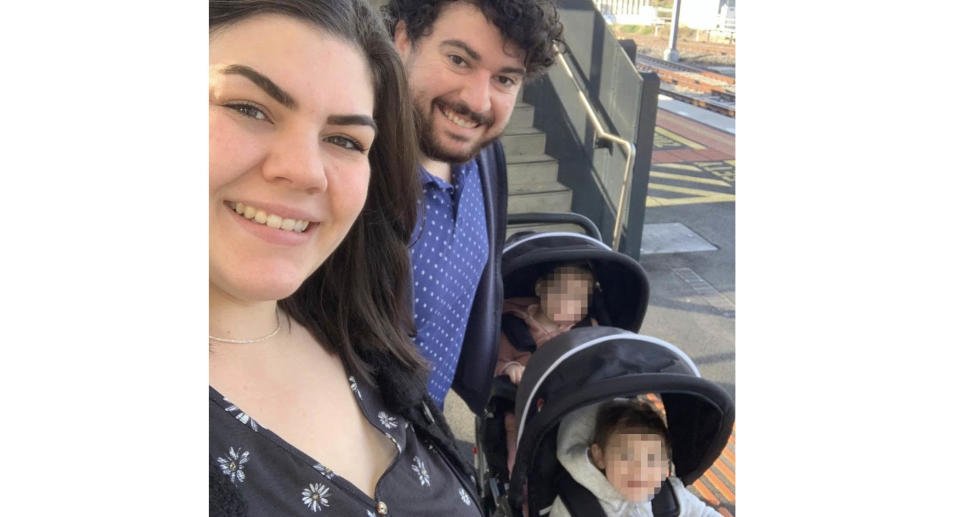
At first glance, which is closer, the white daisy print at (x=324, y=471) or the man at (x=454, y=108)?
the white daisy print at (x=324, y=471)

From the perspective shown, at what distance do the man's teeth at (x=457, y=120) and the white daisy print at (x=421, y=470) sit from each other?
2.18 ft

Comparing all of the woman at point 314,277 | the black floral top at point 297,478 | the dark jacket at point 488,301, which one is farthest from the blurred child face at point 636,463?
the black floral top at point 297,478

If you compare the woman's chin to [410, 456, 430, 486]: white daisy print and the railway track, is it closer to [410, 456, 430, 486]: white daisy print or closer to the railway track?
[410, 456, 430, 486]: white daisy print

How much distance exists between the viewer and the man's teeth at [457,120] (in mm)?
1336

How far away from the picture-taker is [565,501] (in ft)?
5.63

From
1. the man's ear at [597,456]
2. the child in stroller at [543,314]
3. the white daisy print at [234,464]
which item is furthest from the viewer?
the child in stroller at [543,314]

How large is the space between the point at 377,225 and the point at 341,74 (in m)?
0.37

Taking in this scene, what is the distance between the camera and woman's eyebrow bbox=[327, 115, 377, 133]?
2.22 ft

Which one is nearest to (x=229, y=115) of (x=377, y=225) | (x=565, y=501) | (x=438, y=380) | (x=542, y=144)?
(x=377, y=225)

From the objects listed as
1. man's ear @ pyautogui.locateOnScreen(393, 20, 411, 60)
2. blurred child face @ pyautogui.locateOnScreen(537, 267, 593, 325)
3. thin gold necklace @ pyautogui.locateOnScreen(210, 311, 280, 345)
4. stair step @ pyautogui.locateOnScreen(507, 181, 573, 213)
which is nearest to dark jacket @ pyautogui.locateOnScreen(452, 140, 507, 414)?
man's ear @ pyautogui.locateOnScreen(393, 20, 411, 60)

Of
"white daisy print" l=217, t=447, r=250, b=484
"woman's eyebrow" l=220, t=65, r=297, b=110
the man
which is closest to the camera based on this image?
"woman's eyebrow" l=220, t=65, r=297, b=110

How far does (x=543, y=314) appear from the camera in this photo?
2.18 meters

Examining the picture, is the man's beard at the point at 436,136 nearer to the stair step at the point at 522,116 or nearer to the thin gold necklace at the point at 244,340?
the thin gold necklace at the point at 244,340

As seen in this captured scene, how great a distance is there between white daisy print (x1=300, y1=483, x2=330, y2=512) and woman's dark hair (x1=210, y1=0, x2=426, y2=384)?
0.23 m
